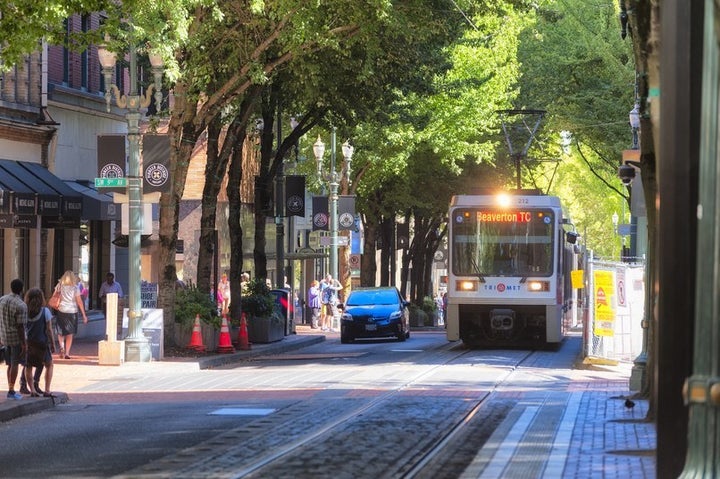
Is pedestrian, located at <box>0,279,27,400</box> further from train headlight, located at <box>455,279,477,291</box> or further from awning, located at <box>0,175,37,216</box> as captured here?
train headlight, located at <box>455,279,477,291</box>

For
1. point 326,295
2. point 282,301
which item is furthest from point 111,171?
point 326,295

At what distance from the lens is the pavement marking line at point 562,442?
1277cm

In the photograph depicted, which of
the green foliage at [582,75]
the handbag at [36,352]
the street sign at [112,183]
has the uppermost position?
the green foliage at [582,75]

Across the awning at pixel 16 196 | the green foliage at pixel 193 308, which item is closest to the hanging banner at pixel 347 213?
the awning at pixel 16 196

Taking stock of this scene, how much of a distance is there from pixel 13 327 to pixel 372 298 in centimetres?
2368

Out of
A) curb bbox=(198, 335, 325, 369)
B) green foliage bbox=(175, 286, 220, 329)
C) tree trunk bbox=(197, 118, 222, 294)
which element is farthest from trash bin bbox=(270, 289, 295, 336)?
green foliage bbox=(175, 286, 220, 329)

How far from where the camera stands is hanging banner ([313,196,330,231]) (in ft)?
177

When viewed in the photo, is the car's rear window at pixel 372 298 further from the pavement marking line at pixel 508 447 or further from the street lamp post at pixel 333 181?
the pavement marking line at pixel 508 447

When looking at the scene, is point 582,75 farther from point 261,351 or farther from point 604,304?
point 604,304

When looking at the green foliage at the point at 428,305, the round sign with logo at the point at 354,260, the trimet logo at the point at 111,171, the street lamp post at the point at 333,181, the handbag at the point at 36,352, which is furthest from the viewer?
the round sign with logo at the point at 354,260

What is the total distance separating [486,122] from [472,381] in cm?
3136

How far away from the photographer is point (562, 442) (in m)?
15.0

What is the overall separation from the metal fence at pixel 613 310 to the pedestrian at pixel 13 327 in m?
12.4

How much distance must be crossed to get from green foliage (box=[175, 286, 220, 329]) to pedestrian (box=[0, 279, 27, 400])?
11896 millimetres
